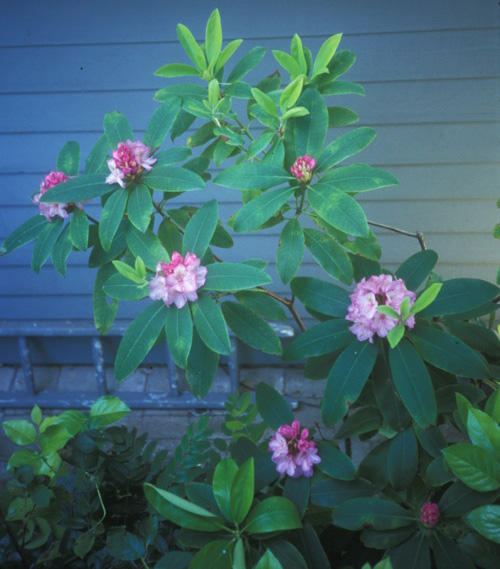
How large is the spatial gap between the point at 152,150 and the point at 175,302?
14.6 inches

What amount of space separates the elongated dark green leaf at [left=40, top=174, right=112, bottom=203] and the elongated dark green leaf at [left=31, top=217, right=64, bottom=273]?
98mm

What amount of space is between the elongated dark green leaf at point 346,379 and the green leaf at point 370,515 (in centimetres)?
17

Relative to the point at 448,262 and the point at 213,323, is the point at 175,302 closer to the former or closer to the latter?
the point at 213,323

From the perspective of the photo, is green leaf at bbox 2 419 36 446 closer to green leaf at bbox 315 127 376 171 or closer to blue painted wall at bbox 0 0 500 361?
green leaf at bbox 315 127 376 171

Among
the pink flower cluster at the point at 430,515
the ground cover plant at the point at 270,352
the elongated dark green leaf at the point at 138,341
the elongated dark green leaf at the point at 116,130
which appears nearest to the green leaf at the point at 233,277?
the ground cover plant at the point at 270,352

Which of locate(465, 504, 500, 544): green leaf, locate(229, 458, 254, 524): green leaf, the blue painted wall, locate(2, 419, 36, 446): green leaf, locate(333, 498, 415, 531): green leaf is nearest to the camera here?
locate(465, 504, 500, 544): green leaf

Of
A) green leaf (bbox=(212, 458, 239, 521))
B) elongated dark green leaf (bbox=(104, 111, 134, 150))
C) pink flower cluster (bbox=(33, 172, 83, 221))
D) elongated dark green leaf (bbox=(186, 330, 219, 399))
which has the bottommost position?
green leaf (bbox=(212, 458, 239, 521))

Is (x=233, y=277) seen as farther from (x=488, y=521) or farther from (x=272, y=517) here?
(x=488, y=521)

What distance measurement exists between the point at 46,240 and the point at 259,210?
0.48m

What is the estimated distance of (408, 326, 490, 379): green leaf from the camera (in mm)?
1205

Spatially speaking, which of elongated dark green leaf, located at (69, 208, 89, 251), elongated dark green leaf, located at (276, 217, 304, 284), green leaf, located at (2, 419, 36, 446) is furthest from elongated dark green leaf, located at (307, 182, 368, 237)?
green leaf, located at (2, 419, 36, 446)

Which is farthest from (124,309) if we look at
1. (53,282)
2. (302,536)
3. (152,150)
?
(302,536)

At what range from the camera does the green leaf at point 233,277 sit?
1.17 m

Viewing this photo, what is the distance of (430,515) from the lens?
1.14 m
